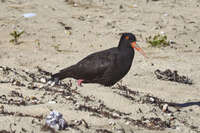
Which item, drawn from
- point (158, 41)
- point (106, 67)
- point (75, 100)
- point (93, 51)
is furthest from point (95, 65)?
point (158, 41)

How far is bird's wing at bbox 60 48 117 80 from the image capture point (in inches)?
287

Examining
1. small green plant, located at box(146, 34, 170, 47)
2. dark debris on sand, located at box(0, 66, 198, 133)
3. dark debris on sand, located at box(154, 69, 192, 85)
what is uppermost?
small green plant, located at box(146, 34, 170, 47)

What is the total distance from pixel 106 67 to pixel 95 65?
21 cm

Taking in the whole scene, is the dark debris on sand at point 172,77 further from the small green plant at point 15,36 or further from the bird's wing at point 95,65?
the small green plant at point 15,36

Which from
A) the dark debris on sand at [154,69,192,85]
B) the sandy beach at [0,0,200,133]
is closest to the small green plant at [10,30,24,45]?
the sandy beach at [0,0,200,133]

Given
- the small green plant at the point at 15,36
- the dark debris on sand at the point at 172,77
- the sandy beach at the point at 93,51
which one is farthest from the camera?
the small green plant at the point at 15,36

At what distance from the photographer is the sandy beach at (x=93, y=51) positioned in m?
5.59

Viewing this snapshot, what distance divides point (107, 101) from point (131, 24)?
5997 millimetres

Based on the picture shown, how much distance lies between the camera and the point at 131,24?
483 inches

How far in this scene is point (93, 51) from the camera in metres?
10.3

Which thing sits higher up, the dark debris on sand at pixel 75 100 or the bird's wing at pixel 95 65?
the bird's wing at pixel 95 65

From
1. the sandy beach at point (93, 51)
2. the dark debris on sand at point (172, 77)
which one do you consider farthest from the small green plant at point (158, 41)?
the dark debris on sand at point (172, 77)

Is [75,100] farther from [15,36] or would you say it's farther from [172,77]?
[15,36]

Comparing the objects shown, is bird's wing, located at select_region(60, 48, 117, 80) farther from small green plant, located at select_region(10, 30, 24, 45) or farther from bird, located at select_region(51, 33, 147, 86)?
small green plant, located at select_region(10, 30, 24, 45)
